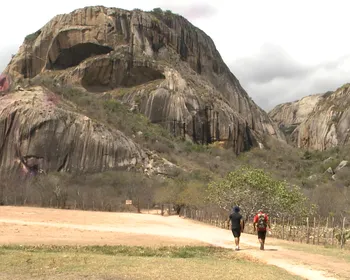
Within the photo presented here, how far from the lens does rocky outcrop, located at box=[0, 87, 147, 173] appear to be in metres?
75.2

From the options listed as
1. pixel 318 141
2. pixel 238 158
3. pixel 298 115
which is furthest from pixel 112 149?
pixel 298 115

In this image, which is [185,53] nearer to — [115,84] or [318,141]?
[115,84]

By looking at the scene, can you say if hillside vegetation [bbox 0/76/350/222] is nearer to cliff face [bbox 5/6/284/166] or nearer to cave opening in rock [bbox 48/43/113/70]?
cliff face [bbox 5/6/284/166]

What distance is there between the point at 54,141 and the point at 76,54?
46498mm

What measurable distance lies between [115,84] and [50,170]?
44.6 meters

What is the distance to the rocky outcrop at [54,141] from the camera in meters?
75.2

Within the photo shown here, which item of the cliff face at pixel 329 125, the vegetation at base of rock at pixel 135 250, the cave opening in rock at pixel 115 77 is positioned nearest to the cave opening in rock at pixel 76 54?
the cave opening in rock at pixel 115 77

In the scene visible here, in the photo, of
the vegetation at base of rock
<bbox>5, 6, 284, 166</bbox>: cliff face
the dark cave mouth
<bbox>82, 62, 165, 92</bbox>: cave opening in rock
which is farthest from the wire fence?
<bbox>82, 62, 165, 92</bbox>: cave opening in rock

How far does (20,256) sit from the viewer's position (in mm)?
16125

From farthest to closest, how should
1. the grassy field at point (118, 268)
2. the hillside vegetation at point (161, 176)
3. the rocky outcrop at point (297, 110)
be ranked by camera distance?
the rocky outcrop at point (297, 110), the hillside vegetation at point (161, 176), the grassy field at point (118, 268)

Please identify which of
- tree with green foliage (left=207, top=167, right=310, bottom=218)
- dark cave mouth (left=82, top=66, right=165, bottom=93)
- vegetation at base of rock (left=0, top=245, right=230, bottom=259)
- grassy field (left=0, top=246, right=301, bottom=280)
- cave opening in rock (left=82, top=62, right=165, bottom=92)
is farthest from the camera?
dark cave mouth (left=82, top=66, right=165, bottom=93)

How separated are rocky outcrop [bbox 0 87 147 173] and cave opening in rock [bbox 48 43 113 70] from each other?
36.5m

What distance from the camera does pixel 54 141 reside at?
76938 millimetres

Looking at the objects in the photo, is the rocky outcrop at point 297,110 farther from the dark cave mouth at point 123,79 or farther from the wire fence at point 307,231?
the wire fence at point 307,231
